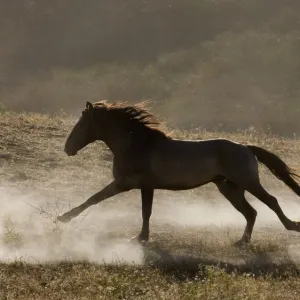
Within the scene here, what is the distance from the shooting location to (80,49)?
48.8 m

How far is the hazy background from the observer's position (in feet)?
127

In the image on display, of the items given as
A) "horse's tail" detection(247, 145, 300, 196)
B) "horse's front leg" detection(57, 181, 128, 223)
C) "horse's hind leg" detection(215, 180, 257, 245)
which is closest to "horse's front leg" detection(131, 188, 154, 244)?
"horse's front leg" detection(57, 181, 128, 223)

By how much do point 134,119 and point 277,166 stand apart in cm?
204

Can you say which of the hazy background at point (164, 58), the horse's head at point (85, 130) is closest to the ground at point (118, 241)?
the horse's head at point (85, 130)

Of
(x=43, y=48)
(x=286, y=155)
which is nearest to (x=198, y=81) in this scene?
(x=43, y=48)

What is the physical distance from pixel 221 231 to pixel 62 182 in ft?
13.0

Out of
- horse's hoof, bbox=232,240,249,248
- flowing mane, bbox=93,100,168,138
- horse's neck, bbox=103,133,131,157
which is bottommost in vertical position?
horse's hoof, bbox=232,240,249,248

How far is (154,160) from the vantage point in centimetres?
943

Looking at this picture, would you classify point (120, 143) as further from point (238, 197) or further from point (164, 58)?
point (164, 58)

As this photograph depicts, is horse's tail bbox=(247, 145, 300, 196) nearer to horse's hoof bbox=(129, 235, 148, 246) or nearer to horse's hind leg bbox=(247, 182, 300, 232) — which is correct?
horse's hind leg bbox=(247, 182, 300, 232)

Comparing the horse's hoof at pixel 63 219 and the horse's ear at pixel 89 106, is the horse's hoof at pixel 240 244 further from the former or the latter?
the horse's ear at pixel 89 106

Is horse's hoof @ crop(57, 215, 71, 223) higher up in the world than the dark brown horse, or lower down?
lower down

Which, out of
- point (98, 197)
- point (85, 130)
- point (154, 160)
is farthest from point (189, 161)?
point (85, 130)

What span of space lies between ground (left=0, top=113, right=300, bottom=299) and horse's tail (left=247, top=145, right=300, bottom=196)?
0.75 meters
